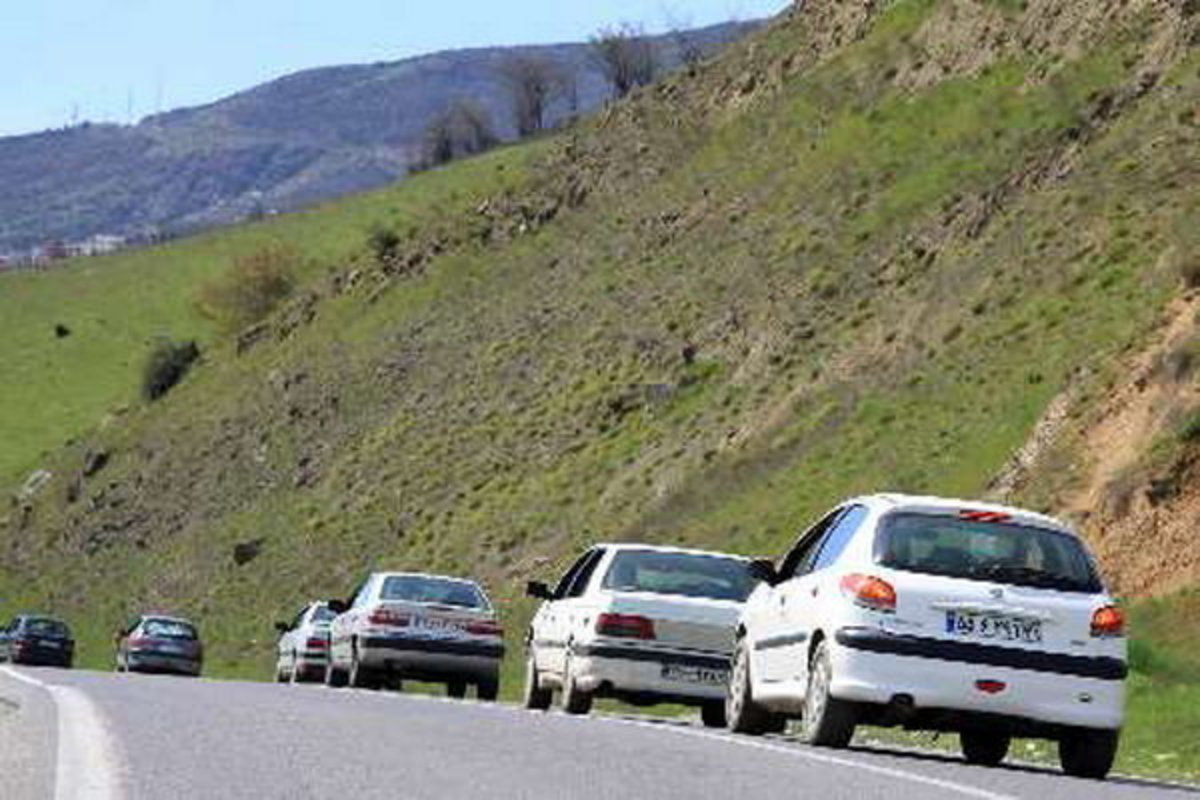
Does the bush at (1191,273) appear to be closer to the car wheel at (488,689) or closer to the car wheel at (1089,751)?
the car wheel at (488,689)

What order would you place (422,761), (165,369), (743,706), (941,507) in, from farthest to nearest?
(165,369)
(743,706)
(941,507)
(422,761)

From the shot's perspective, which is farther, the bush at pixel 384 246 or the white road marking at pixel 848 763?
the bush at pixel 384 246

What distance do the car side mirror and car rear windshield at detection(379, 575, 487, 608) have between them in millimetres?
12873

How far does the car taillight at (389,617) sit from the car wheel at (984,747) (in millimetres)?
12911

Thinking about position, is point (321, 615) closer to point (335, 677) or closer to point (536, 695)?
point (335, 677)

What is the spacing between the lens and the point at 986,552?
62.1 ft

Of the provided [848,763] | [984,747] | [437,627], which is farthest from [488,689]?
[848,763]

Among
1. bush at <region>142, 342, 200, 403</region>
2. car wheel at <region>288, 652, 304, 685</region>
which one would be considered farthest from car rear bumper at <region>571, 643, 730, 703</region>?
bush at <region>142, 342, 200, 403</region>

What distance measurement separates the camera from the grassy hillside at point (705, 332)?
52.9 metres

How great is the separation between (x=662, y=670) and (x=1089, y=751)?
255 inches

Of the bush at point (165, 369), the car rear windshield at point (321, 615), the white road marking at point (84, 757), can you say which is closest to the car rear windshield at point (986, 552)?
Answer: the white road marking at point (84, 757)

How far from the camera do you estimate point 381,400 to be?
254 feet

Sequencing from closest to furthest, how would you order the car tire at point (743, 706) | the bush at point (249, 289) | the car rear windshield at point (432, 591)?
1. the car tire at point (743, 706)
2. the car rear windshield at point (432, 591)
3. the bush at point (249, 289)

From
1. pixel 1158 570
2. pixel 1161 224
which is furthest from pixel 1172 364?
pixel 1161 224
